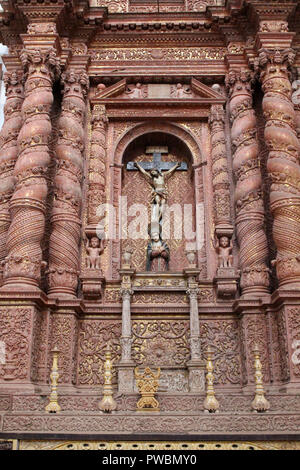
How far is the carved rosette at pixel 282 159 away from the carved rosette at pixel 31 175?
4704mm

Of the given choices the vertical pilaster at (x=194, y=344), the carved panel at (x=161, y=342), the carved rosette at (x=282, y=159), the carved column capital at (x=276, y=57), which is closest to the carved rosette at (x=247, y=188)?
the carved rosette at (x=282, y=159)

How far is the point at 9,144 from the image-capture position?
11.9m

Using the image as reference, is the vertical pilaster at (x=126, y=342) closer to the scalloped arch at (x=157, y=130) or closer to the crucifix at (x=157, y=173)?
the crucifix at (x=157, y=173)

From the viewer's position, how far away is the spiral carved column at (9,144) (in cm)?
1112

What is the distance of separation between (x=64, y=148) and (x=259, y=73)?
4874 mm

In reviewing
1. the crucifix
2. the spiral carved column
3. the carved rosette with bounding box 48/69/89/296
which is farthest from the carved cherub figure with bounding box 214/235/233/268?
the spiral carved column

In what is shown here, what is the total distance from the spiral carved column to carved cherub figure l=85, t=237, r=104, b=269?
1729 millimetres

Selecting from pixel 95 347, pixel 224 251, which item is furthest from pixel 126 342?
pixel 224 251

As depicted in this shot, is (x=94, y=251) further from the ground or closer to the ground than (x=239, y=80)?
closer to the ground

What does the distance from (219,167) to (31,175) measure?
4.22 metres

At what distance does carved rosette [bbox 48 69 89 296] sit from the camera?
10.5 metres

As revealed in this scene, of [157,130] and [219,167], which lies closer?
[219,167]

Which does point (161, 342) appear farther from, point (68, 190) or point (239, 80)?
point (239, 80)
